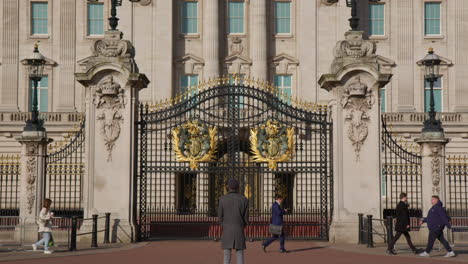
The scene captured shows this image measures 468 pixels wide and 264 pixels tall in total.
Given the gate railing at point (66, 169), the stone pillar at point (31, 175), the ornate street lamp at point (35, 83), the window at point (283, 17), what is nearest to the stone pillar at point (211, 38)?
the window at point (283, 17)

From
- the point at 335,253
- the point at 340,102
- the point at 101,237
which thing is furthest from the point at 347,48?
the point at 101,237

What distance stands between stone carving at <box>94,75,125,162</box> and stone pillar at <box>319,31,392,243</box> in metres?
5.93

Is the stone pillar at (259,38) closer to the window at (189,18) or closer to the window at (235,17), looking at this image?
the window at (235,17)

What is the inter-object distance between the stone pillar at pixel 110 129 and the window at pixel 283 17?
2550 cm

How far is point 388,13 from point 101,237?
1189 inches

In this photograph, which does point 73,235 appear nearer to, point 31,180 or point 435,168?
point 31,180

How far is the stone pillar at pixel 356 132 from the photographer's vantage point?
68.1ft

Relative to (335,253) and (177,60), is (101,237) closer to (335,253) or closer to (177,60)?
(335,253)

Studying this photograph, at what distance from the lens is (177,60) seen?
4509 cm

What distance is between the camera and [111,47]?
68.8 ft

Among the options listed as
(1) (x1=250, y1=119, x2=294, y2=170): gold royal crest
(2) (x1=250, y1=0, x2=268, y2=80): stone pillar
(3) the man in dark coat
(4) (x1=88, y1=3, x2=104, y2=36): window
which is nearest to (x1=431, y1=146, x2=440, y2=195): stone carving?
(1) (x1=250, y1=119, x2=294, y2=170): gold royal crest

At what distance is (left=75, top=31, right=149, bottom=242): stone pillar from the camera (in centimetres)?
2078

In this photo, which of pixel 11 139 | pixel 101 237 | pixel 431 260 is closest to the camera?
pixel 431 260

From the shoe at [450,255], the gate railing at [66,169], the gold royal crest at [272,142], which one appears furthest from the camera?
the gate railing at [66,169]
